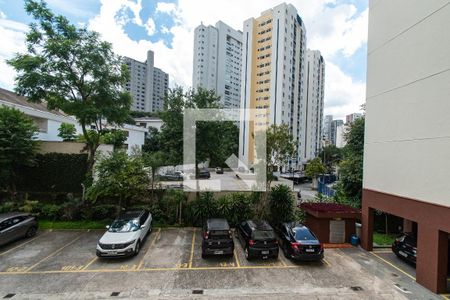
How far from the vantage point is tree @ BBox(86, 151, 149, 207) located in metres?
13.4

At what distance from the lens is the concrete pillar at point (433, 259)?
26.3 feet

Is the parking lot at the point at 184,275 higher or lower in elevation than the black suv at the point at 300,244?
lower

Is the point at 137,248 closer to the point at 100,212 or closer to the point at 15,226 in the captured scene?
the point at 100,212

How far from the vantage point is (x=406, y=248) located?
10406mm

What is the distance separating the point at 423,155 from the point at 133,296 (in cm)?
1073

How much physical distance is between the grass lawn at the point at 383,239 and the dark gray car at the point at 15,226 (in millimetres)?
17984

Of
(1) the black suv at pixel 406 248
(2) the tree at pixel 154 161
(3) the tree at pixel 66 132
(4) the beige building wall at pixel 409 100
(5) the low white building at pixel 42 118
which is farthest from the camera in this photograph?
(3) the tree at pixel 66 132

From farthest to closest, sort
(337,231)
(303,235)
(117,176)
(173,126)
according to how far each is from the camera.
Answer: (173,126), (117,176), (337,231), (303,235)

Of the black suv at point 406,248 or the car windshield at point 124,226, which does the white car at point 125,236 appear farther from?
the black suv at point 406,248

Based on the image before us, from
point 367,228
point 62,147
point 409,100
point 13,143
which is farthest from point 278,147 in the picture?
point 13,143

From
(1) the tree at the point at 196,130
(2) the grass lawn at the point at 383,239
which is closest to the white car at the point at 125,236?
(1) the tree at the point at 196,130

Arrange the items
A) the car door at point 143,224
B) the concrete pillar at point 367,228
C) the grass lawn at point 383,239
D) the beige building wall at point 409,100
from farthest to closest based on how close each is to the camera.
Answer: the grass lawn at point 383,239
the concrete pillar at point 367,228
the car door at point 143,224
the beige building wall at point 409,100

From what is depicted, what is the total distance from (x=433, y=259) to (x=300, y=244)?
430 centimetres

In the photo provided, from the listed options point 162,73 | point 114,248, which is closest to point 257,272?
point 114,248
